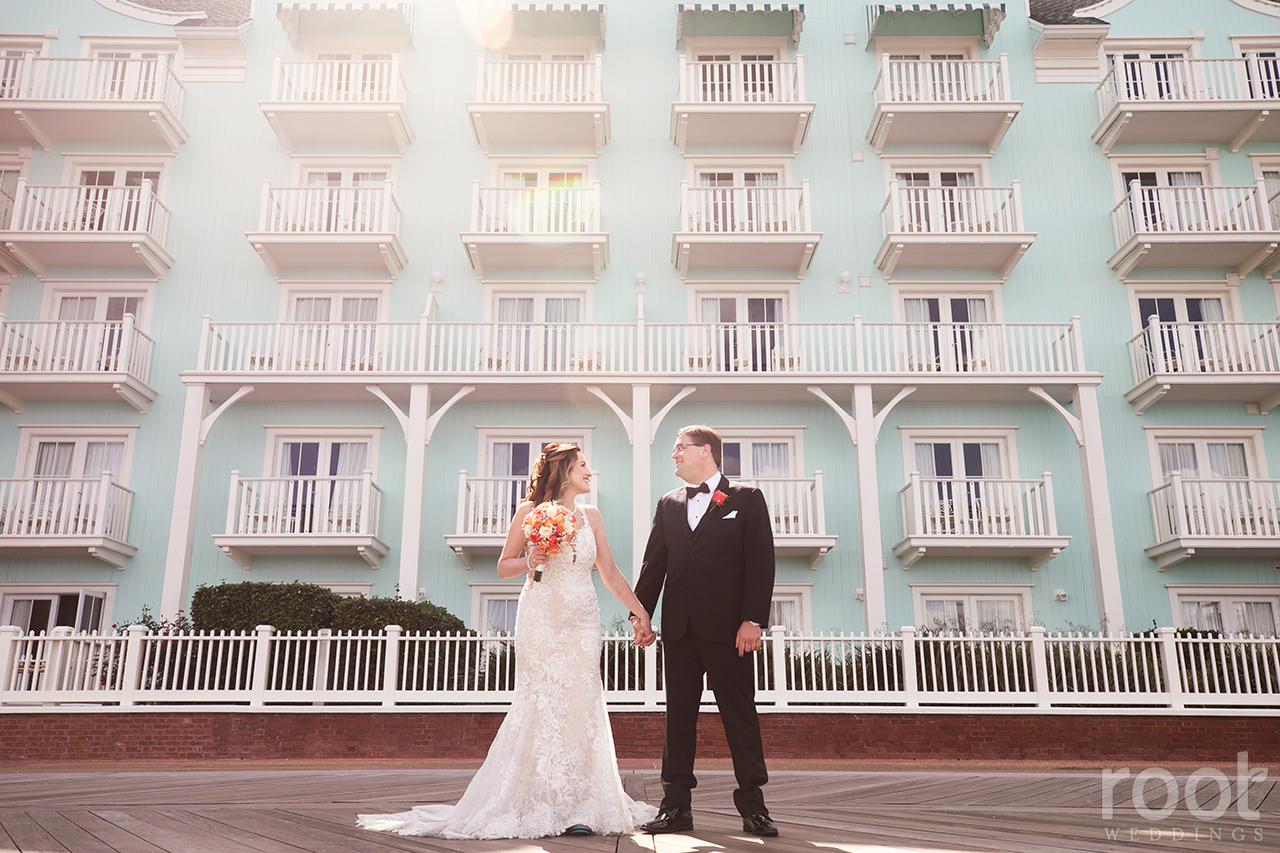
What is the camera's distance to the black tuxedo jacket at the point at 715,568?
191 inches

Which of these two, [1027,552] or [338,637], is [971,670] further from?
[338,637]

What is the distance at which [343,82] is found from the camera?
1866cm

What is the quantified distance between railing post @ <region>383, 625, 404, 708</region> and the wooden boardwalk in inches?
156

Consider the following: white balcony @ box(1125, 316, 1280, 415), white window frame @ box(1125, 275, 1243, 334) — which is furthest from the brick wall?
white window frame @ box(1125, 275, 1243, 334)

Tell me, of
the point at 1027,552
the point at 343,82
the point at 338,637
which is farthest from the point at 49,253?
the point at 1027,552

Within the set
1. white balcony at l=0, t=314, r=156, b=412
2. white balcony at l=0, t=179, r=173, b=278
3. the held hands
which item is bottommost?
the held hands

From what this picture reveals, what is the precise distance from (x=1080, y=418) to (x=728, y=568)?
13338mm

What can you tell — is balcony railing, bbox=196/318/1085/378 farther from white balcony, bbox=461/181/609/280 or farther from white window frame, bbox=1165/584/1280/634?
white window frame, bbox=1165/584/1280/634

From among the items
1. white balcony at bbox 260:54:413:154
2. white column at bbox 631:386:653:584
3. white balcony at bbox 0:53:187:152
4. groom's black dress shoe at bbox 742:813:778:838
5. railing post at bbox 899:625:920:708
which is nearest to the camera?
groom's black dress shoe at bbox 742:813:778:838

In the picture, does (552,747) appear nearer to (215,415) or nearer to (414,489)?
(414,489)

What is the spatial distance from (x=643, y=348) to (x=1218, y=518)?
1006 centimetres

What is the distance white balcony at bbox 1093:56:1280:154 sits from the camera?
1803cm

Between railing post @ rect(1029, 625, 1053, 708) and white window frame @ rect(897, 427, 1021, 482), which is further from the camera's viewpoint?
white window frame @ rect(897, 427, 1021, 482)

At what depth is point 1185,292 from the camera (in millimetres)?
18328
